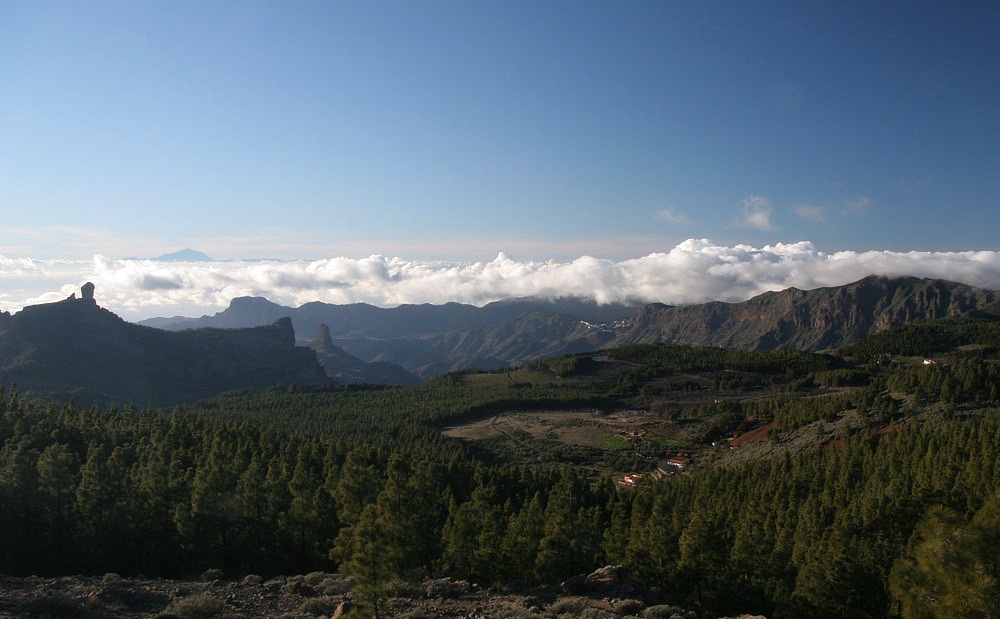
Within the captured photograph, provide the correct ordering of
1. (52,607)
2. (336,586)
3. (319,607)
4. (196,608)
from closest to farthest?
(52,607) → (196,608) → (319,607) → (336,586)

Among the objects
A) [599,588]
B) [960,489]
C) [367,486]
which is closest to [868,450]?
[960,489]

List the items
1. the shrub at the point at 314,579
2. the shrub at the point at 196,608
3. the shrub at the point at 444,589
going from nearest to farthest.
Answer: the shrub at the point at 196,608
the shrub at the point at 444,589
the shrub at the point at 314,579

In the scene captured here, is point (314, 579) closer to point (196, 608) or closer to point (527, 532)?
point (196, 608)

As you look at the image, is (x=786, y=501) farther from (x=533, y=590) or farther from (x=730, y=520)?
(x=533, y=590)

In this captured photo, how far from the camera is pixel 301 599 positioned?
120ft

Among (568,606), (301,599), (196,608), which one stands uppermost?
(196,608)

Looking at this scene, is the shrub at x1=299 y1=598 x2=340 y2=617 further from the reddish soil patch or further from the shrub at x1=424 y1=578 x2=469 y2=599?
the reddish soil patch

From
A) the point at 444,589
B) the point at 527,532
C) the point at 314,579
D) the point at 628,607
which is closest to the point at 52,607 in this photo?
the point at 314,579

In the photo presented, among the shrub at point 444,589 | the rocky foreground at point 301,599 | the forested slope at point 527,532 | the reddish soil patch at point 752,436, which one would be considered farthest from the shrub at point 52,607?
the reddish soil patch at point 752,436

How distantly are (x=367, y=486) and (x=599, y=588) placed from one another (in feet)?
66.8

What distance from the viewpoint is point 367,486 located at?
159ft

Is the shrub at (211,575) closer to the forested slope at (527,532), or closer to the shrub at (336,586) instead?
the forested slope at (527,532)

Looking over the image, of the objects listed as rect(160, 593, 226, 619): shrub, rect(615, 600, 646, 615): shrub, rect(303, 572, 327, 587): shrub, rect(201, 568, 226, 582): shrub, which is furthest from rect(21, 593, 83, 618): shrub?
rect(615, 600, 646, 615): shrub

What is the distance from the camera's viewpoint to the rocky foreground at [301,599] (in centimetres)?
3066
